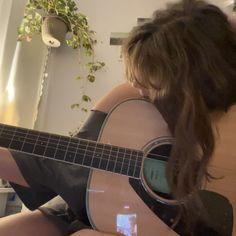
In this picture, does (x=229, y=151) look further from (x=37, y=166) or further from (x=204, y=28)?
(x=37, y=166)

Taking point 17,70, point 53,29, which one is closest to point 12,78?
point 17,70

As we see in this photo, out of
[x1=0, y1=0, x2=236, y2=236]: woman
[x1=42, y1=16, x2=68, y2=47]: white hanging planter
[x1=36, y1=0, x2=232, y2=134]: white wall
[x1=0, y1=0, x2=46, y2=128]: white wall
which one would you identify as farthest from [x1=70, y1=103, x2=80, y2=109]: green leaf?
[x1=0, y1=0, x2=236, y2=236]: woman

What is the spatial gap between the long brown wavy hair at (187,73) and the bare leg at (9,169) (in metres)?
0.33

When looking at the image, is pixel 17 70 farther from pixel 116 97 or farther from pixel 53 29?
pixel 116 97

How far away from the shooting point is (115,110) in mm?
786

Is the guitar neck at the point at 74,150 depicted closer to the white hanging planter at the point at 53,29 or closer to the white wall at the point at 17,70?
the white wall at the point at 17,70

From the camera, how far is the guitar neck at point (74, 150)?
2.28 feet

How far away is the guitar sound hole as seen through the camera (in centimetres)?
72

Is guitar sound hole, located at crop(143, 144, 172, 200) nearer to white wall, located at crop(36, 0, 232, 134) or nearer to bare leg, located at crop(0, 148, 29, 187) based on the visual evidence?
bare leg, located at crop(0, 148, 29, 187)

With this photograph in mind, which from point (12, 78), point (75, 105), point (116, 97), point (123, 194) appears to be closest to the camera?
point (123, 194)

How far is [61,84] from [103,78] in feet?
0.73

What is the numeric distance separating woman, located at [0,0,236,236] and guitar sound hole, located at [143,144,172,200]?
26 millimetres

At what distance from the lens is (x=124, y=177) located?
2.33 feet

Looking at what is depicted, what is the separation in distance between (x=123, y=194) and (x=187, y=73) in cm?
32
